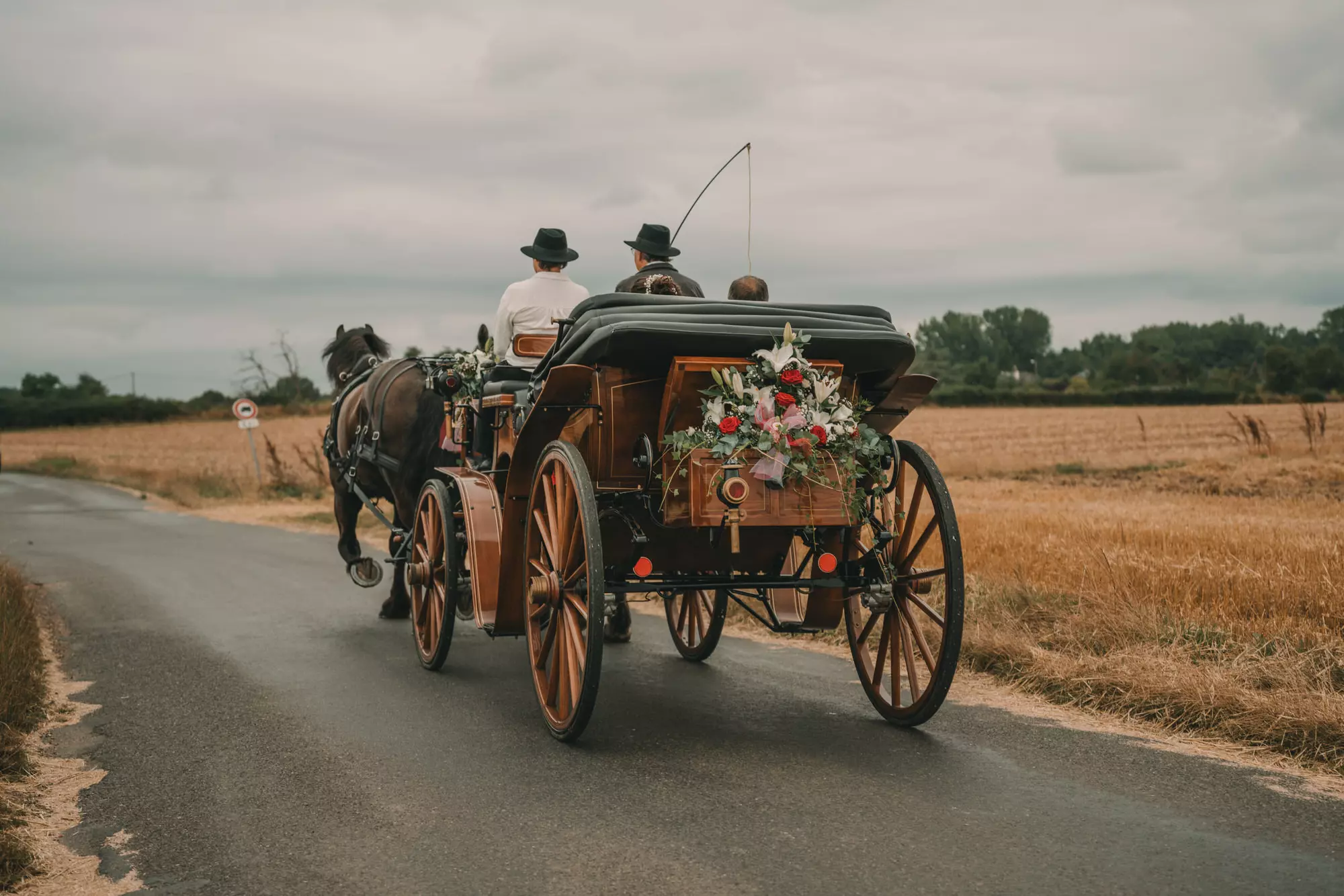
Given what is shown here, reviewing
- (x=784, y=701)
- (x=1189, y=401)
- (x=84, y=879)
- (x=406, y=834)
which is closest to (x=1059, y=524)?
(x=784, y=701)

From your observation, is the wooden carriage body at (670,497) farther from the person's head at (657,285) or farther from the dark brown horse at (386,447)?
the dark brown horse at (386,447)

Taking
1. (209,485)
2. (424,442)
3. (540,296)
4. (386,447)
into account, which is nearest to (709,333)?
(540,296)

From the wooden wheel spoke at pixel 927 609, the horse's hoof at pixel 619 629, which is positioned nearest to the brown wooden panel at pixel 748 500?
the wooden wheel spoke at pixel 927 609

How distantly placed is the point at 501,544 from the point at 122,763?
187 centimetres

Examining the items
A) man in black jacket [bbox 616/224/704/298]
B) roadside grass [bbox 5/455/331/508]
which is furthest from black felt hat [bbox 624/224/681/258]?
roadside grass [bbox 5/455/331/508]

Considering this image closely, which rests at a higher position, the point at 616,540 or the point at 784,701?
the point at 616,540

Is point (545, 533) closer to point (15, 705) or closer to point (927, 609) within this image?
point (927, 609)

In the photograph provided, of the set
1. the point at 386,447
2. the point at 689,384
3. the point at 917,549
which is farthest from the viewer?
the point at 386,447

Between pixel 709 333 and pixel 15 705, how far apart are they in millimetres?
3696

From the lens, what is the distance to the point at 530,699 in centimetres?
596

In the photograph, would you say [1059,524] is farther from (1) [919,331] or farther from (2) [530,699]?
(1) [919,331]

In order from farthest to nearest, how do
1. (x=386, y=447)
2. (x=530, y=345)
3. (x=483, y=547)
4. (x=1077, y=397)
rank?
(x=1077, y=397) < (x=386, y=447) < (x=530, y=345) < (x=483, y=547)

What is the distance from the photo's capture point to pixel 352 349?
10750 mm

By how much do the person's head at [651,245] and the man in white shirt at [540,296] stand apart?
0.44 metres
